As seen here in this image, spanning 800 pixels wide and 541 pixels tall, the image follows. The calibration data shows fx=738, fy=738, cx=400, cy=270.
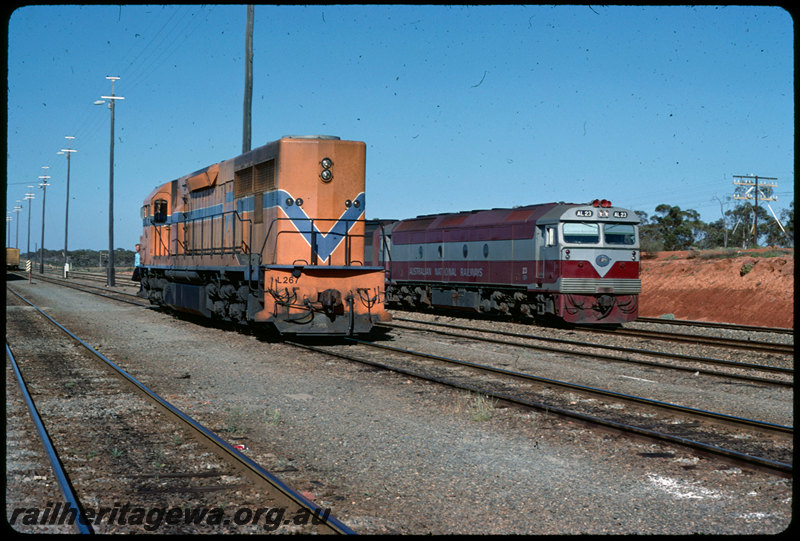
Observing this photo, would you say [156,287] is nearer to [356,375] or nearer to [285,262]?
[285,262]

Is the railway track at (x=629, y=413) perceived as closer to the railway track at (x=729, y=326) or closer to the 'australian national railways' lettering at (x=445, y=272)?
the 'australian national railways' lettering at (x=445, y=272)

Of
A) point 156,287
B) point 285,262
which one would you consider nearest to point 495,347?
point 285,262

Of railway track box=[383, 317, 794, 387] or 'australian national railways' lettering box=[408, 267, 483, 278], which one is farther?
'australian national railways' lettering box=[408, 267, 483, 278]

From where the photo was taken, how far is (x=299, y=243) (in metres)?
15.1

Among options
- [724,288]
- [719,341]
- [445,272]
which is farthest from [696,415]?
[724,288]

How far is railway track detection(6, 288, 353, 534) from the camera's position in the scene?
4.94m

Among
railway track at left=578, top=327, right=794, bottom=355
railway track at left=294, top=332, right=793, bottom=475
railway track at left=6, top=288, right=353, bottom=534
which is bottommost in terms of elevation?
railway track at left=6, top=288, right=353, bottom=534

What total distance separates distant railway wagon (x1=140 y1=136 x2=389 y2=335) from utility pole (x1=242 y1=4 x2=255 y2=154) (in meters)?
6.03

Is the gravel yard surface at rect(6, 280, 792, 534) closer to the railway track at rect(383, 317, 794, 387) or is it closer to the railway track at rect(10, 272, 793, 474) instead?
the railway track at rect(10, 272, 793, 474)

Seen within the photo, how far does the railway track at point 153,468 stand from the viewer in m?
4.94

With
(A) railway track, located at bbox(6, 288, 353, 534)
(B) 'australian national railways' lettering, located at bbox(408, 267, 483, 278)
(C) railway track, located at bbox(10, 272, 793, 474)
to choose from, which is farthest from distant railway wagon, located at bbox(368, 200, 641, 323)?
(A) railway track, located at bbox(6, 288, 353, 534)

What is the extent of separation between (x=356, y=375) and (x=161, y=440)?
4473mm

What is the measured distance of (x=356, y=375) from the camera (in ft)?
37.3

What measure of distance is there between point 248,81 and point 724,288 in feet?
84.0
